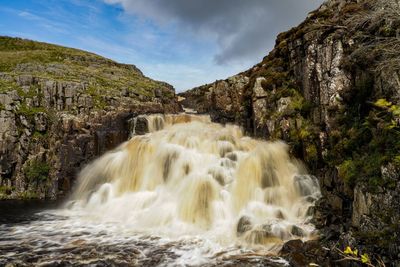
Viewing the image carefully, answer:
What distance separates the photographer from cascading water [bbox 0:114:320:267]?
14242mm

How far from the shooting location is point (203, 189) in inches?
795

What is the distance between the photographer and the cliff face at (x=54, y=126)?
2959 cm

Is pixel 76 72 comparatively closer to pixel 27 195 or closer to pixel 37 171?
pixel 37 171

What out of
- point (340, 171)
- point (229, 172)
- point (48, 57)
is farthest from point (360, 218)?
point (48, 57)

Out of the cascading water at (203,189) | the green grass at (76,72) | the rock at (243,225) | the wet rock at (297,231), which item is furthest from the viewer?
the green grass at (76,72)

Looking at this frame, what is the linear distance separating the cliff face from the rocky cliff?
14.8 metres

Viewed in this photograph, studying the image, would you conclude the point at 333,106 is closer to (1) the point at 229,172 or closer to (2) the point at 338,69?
(2) the point at 338,69

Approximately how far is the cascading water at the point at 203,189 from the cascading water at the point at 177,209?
0.07m

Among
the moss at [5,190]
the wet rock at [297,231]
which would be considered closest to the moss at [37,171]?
the moss at [5,190]

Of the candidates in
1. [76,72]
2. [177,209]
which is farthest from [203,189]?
[76,72]

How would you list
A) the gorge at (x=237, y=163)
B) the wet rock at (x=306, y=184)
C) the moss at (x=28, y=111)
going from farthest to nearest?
the moss at (x=28, y=111) → the wet rock at (x=306, y=184) → the gorge at (x=237, y=163)

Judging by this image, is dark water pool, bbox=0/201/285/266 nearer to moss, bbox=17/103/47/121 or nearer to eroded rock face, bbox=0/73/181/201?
eroded rock face, bbox=0/73/181/201

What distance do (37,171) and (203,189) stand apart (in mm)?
18550

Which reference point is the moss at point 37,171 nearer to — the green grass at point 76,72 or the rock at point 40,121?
the rock at point 40,121
